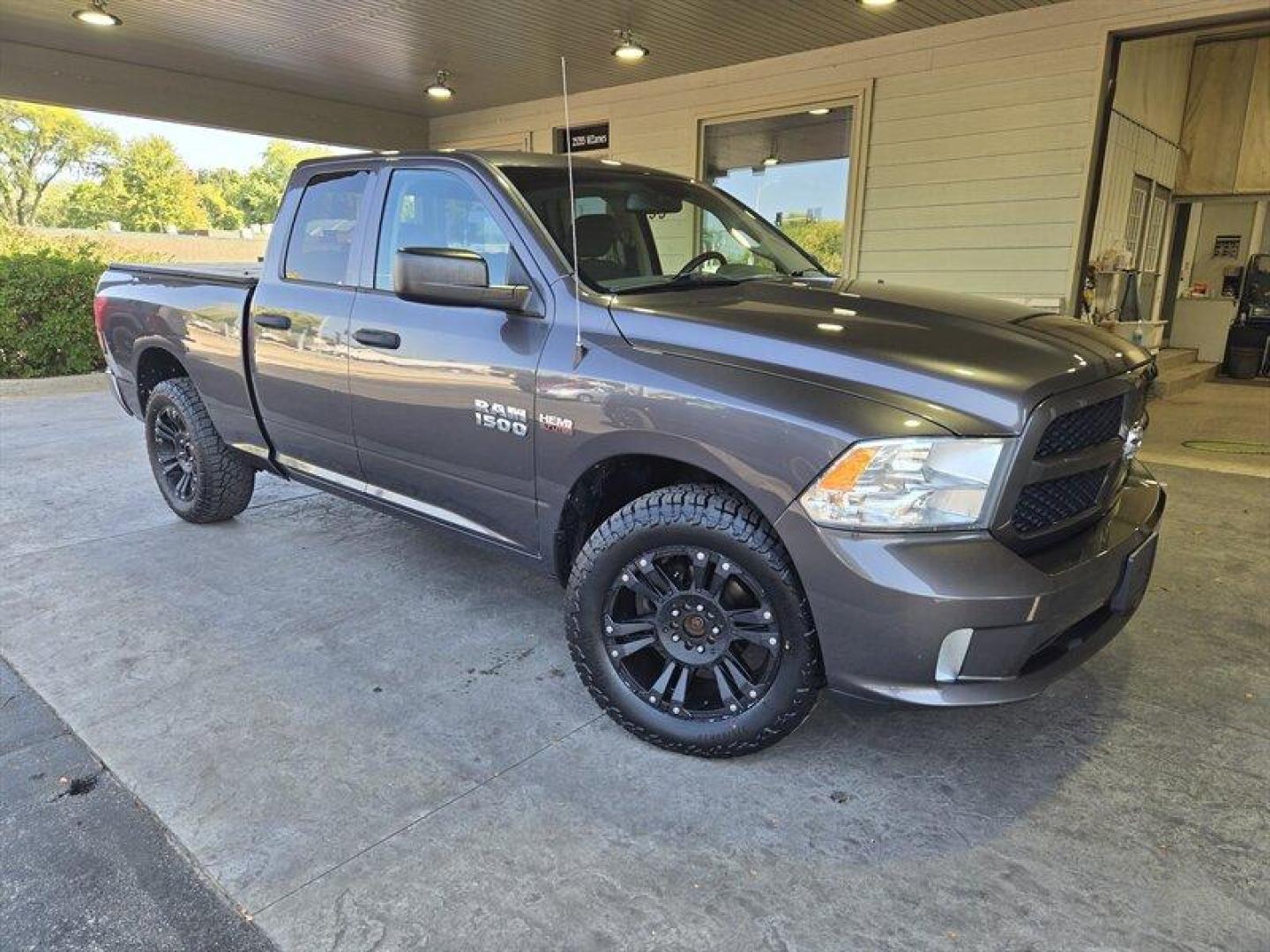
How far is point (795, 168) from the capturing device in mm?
8117

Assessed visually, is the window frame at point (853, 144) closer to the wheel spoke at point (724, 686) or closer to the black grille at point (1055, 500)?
the black grille at point (1055, 500)

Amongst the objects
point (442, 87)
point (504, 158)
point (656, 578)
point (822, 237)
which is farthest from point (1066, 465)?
point (442, 87)

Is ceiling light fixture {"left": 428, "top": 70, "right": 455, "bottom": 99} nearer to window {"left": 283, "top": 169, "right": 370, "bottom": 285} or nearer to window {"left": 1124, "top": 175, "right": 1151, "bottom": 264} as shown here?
window {"left": 283, "top": 169, "right": 370, "bottom": 285}

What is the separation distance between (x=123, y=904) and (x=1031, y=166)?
7.25 m

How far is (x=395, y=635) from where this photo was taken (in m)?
3.29

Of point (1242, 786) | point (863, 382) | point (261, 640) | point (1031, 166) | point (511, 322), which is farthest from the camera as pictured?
point (1031, 166)

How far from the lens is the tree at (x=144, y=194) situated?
153ft

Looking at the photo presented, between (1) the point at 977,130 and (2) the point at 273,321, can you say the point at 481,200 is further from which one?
(1) the point at 977,130

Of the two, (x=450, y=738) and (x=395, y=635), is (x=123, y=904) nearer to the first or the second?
(x=450, y=738)

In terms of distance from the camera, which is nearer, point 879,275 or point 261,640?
point 261,640

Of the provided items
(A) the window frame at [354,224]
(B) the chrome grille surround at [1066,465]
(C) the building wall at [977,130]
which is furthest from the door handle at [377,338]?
(C) the building wall at [977,130]

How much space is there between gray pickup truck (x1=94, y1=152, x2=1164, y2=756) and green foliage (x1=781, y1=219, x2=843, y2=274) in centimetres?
447

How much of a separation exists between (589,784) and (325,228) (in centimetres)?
269

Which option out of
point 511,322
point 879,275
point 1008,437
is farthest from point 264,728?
point 879,275
